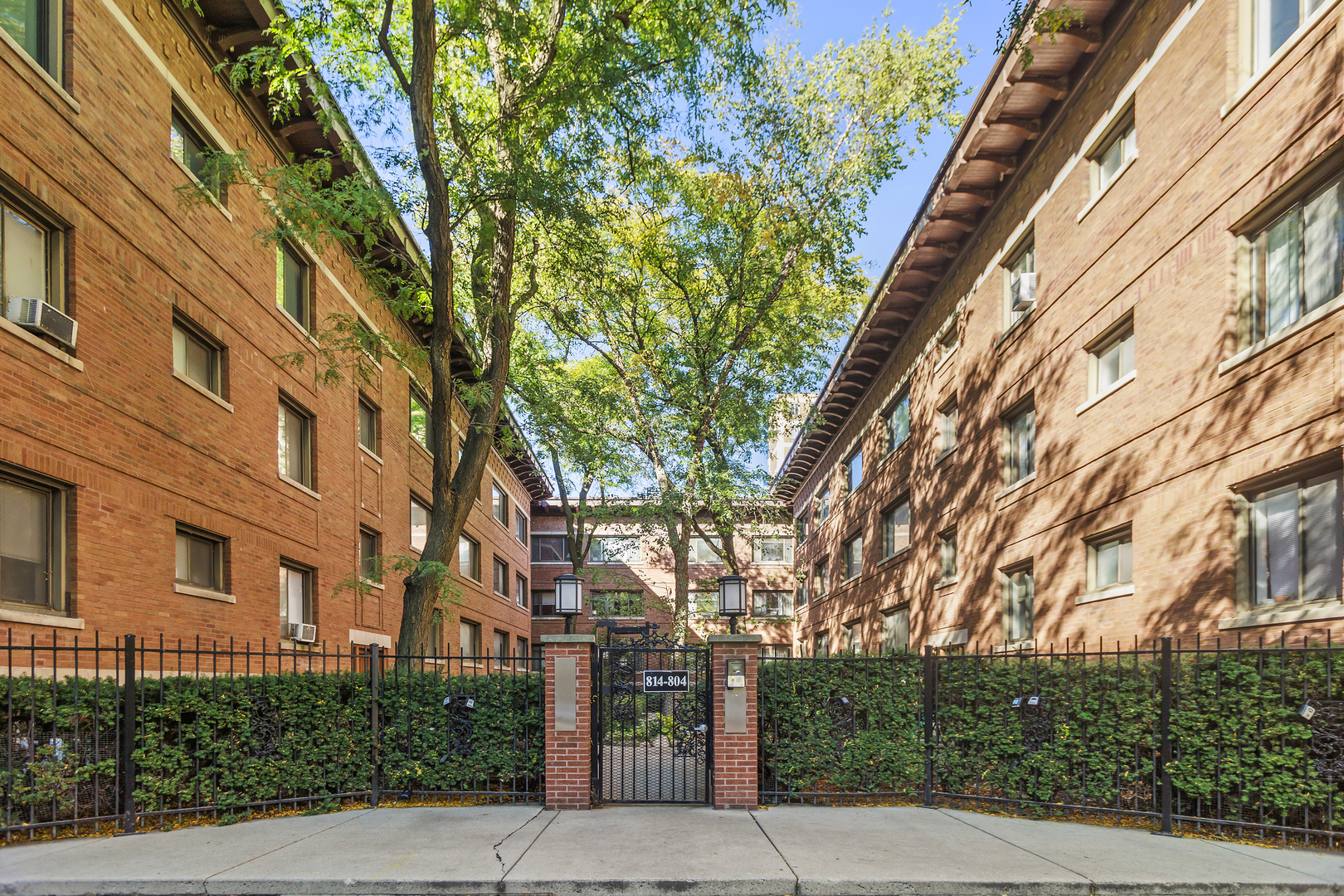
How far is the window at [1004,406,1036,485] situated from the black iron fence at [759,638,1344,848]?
17.8 ft

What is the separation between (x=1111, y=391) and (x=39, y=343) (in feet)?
42.9

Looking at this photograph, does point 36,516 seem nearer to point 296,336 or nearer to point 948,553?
point 296,336

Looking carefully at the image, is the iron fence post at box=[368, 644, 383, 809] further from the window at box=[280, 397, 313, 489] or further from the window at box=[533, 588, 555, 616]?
the window at box=[533, 588, 555, 616]

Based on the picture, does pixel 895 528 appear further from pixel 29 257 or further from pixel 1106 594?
pixel 29 257

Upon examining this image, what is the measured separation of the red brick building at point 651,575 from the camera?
133 feet

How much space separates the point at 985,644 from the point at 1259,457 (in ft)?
25.2

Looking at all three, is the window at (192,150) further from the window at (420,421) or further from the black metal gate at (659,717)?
the window at (420,421)

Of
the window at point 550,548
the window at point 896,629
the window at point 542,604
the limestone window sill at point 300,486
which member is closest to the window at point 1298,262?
the window at point 896,629

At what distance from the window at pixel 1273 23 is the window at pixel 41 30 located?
1311cm

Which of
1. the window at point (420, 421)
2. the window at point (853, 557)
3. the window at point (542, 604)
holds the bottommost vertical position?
the window at point (542, 604)

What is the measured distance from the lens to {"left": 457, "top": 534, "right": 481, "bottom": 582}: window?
2616 cm

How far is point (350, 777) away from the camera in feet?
32.2

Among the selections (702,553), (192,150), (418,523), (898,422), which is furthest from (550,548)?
(192,150)

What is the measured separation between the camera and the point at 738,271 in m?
21.3
